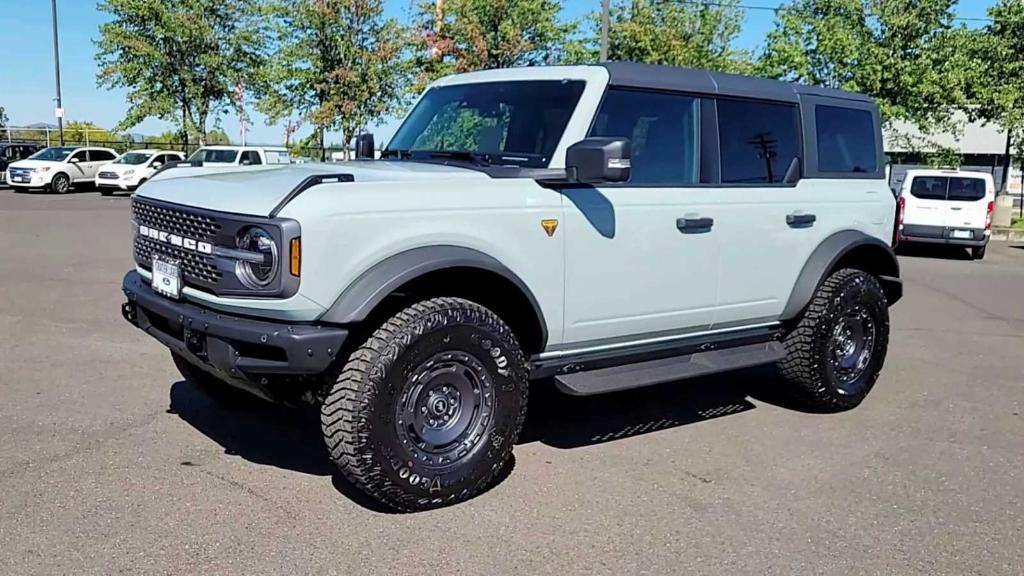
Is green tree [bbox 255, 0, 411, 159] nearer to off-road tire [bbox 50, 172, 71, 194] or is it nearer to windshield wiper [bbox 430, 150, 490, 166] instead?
off-road tire [bbox 50, 172, 71, 194]

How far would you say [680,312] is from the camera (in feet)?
16.6

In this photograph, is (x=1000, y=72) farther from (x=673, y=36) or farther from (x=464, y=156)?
(x=464, y=156)

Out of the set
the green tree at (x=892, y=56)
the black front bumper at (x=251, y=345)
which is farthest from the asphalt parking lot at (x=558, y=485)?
the green tree at (x=892, y=56)

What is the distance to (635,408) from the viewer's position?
19.5 ft

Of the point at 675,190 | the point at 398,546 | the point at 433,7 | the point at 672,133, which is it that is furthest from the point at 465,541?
the point at 433,7

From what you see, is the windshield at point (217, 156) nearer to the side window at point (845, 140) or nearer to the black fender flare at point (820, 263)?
the side window at point (845, 140)

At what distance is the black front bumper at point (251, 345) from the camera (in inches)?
145

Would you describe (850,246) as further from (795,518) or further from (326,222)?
(326,222)

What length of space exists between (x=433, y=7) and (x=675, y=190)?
22184 millimetres

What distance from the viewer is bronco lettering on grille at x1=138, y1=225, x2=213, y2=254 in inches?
159

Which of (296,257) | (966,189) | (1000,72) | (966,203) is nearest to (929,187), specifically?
(966,189)

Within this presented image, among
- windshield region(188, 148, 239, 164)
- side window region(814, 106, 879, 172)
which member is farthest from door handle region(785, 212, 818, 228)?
windshield region(188, 148, 239, 164)

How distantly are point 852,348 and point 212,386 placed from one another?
4.13 meters

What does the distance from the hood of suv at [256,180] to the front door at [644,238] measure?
2.30 feet
